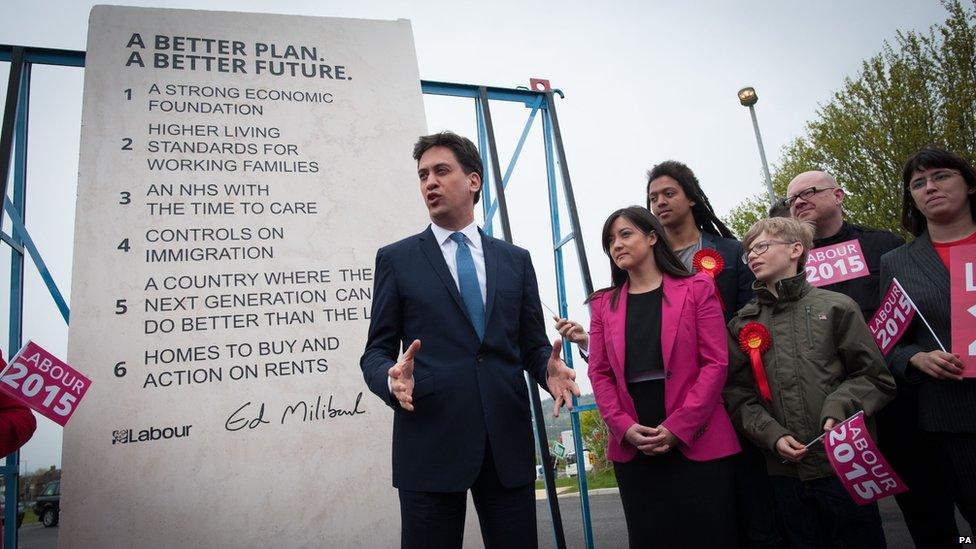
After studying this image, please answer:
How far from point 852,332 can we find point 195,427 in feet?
10.3

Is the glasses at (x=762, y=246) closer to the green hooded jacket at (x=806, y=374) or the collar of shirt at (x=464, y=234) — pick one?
the green hooded jacket at (x=806, y=374)

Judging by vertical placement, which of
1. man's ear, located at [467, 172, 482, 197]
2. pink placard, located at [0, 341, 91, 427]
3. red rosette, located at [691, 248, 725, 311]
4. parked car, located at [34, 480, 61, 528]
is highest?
man's ear, located at [467, 172, 482, 197]

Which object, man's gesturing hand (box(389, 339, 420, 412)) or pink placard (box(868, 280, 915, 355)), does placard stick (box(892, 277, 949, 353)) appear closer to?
pink placard (box(868, 280, 915, 355))

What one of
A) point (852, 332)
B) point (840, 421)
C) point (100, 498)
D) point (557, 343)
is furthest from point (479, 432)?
point (100, 498)

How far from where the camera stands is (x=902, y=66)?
9203mm

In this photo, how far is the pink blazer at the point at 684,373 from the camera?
6.66ft

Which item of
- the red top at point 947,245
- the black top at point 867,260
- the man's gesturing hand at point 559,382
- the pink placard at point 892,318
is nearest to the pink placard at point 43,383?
the man's gesturing hand at point 559,382

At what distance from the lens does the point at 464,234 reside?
2.06 m

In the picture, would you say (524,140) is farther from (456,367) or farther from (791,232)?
(456,367)

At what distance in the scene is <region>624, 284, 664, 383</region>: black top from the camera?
2186mm

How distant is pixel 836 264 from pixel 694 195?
770 mm

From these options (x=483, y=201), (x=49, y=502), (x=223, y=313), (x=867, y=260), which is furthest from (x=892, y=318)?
(x=49, y=502)

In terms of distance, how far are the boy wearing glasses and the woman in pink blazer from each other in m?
0.23

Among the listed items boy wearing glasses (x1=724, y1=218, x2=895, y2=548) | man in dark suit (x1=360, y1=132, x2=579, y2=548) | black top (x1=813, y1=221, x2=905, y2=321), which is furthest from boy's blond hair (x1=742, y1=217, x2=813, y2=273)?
man in dark suit (x1=360, y1=132, x2=579, y2=548)
